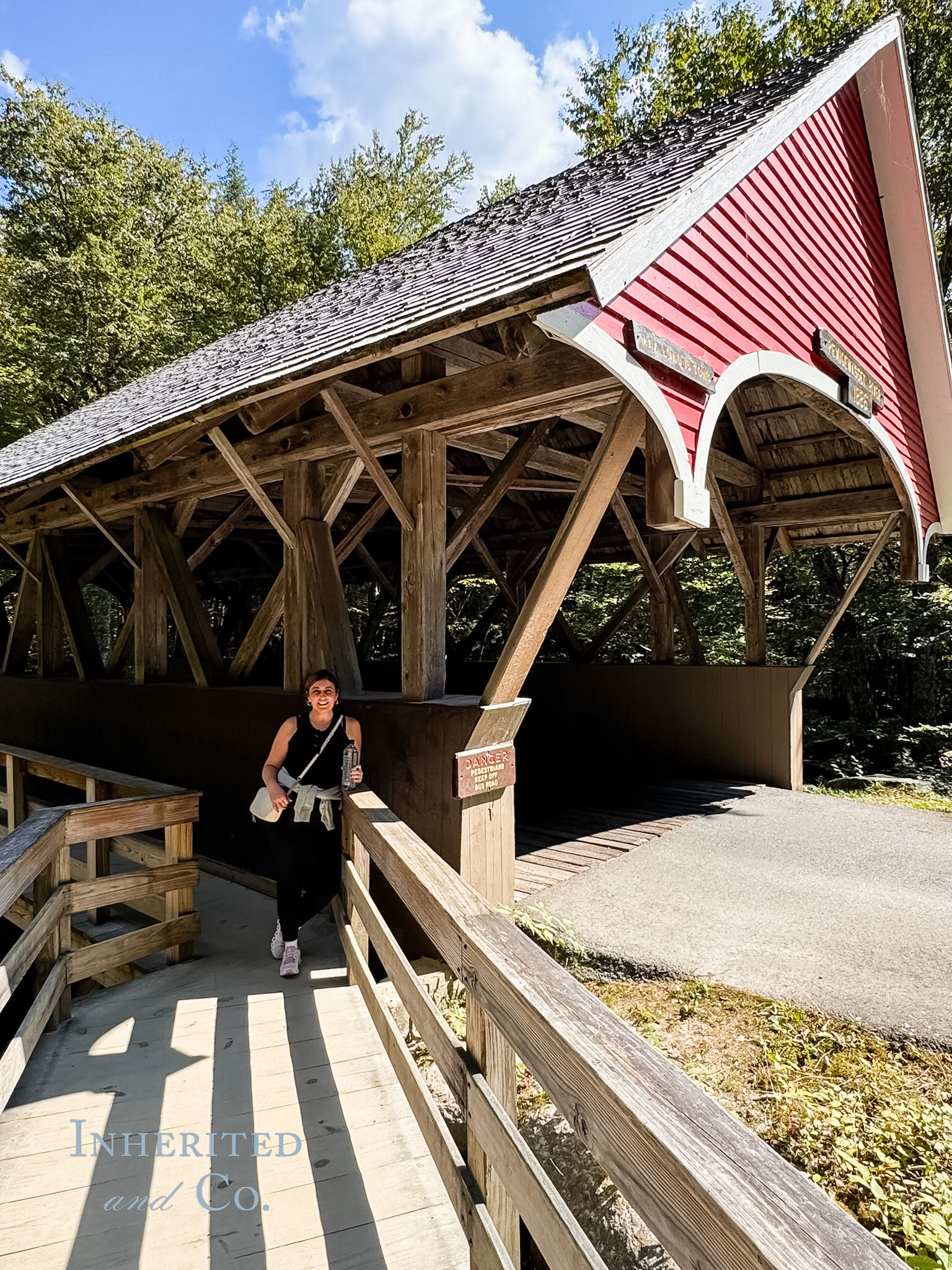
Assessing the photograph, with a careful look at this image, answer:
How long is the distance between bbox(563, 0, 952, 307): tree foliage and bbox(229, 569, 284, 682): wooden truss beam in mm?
13372

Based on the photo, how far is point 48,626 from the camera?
27.9 ft

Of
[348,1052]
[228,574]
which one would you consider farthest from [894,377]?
[228,574]

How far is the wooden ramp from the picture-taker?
182 cm

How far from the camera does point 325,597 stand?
15.8ft

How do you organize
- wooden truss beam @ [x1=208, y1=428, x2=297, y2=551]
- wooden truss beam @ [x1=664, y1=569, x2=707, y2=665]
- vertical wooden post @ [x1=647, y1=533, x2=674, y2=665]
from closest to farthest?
1. wooden truss beam @ [x1=208, y1=428, x2=297, y2=551]
2. vertical wooden post @ [x1=647, y1=533, x2=674, y2=665]
3. wooden truss beam @ [x1=664, y1=569, x2=707, y2=665]

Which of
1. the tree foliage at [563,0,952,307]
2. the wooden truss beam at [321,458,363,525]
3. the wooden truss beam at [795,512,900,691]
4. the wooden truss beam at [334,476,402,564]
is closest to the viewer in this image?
the wooden truss beam at [321,458,363,525]

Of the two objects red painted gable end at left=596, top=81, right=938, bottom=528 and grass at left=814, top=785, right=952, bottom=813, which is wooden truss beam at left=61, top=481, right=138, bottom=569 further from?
grass at left=814, top=785, right=952, bottom=813

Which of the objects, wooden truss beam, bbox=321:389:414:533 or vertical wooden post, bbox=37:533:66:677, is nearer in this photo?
wooden truss beam, bbox=321:389:414:533

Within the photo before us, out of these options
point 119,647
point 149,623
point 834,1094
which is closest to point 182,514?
point 149,623

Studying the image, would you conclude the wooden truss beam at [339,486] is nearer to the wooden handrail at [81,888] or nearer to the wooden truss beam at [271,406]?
the wooden truss beam at [271,406]

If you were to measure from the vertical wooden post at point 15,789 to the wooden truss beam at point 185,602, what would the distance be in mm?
1346

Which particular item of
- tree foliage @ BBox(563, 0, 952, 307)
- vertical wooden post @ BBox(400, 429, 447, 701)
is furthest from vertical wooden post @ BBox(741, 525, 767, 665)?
tree foliage @ BBox(563, 0, 952, 307)

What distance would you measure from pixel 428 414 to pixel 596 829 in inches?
149

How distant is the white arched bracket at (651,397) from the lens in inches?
118
